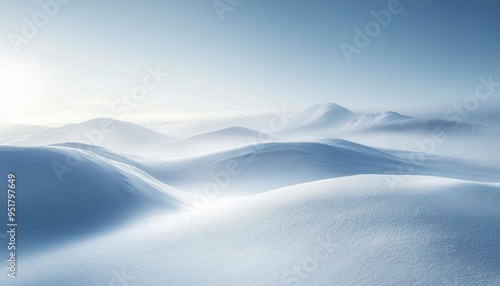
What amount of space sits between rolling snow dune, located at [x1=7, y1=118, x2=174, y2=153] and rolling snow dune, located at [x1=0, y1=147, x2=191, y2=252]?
205 feet

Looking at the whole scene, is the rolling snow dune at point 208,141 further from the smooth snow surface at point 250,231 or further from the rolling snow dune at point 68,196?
the smooth snow surface at point 250,231

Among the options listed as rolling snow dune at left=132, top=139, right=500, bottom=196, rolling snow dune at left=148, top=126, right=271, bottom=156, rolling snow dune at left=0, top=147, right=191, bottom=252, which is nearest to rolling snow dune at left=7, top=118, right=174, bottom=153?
rolling snow dune at left=148, top=126, right=271, bottom=156

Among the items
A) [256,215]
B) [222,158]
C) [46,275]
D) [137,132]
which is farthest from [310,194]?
[137,132]

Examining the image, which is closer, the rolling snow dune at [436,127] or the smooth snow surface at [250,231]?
the smooth snow surface at [250,231]

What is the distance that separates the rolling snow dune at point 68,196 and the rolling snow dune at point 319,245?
1.33 meters

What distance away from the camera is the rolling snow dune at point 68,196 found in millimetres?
8096

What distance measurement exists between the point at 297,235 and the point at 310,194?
1.66 meters

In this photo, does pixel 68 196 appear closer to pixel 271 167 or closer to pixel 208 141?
pixel 271 167

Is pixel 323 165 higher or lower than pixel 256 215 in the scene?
higher

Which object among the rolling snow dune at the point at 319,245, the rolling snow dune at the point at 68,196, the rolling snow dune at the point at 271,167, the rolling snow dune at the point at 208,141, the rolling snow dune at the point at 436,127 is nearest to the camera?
the rolling snow dune at the point at 319,245

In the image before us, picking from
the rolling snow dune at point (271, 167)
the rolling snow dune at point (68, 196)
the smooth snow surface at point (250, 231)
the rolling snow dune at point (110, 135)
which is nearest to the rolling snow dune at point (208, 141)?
the rolling snow dune at point (110, 135)

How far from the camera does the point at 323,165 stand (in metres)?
29.1

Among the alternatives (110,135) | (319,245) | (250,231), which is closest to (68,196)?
(250,231)

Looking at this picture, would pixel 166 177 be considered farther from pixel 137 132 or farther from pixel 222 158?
pixel 137 132
